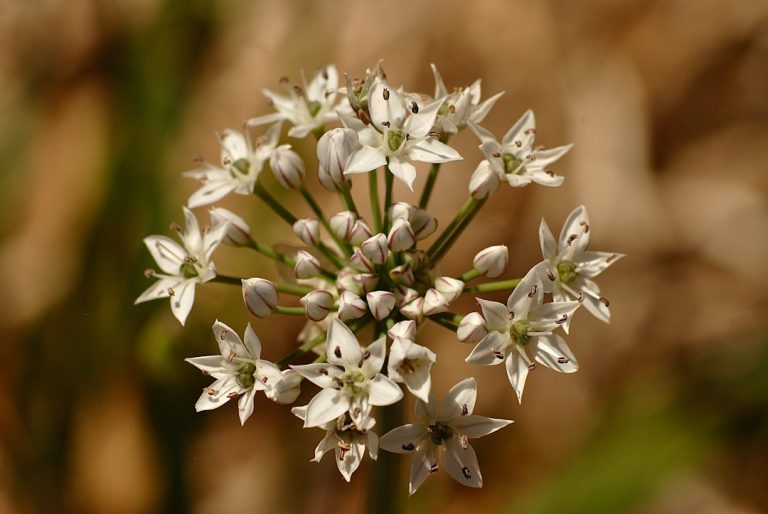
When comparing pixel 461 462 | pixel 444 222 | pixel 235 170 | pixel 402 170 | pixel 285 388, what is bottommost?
pixel 444 222

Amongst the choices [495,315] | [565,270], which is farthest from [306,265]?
[565,270]

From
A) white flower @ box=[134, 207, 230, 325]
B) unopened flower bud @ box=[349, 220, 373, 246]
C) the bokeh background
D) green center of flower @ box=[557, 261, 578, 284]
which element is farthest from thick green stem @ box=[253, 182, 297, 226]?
green center of flower @ box=[557, 261, 578, 284]

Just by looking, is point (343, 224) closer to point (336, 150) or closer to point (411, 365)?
point (336, 150)

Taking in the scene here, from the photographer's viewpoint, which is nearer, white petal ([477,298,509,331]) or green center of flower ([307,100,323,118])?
white petal ([477,298,509,331])

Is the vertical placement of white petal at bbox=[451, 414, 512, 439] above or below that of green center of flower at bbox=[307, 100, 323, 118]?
below

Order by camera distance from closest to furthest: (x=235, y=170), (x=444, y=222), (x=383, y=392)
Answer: (x=383, y=392)
(x=235, y=170)
(x=444, y=222)

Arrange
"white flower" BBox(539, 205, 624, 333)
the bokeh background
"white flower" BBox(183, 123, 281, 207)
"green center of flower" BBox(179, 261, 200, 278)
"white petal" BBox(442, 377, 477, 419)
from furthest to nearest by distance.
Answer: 1. the bokeh background
2. "white flower" BBox(183, 123, 281, 207)
3. "green center of flower" BBox(179, 261, 200, 278)
4. "white flower" BBox(539, 205, 624, 333)
5. "white petal" BBox(442, 377, 477, 419)

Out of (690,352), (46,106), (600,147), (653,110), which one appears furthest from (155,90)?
(690,352)

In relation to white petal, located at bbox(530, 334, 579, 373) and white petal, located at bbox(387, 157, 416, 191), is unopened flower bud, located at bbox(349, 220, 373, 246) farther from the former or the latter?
white petal, located at bbox(530, 334, 579, 373)
